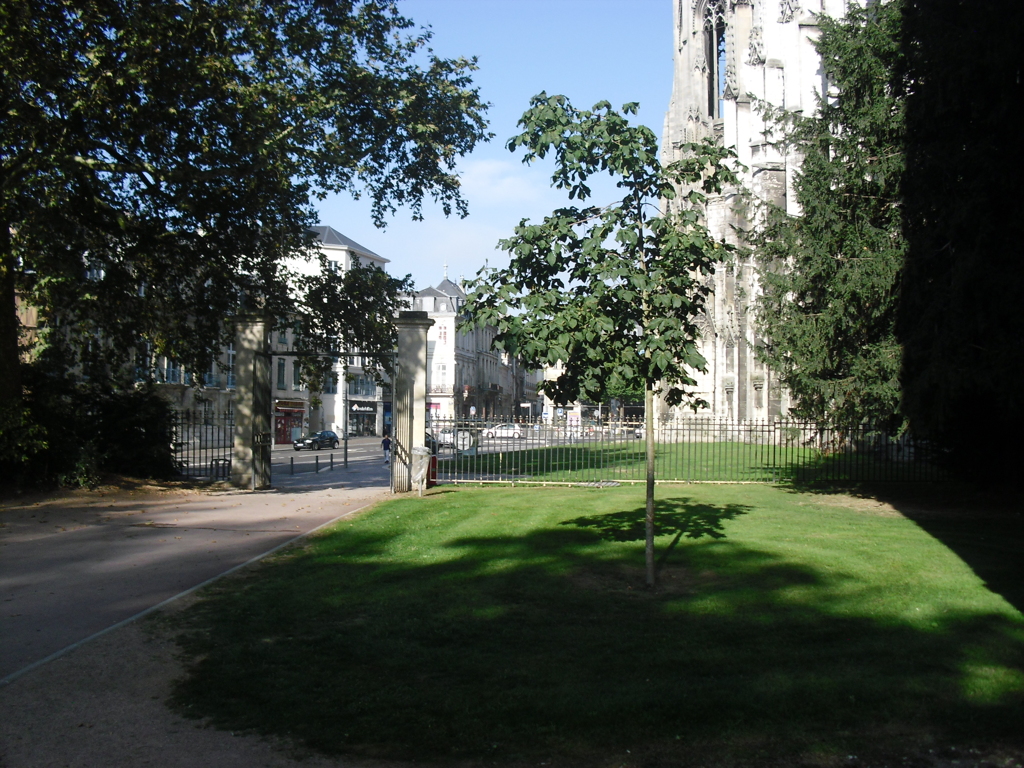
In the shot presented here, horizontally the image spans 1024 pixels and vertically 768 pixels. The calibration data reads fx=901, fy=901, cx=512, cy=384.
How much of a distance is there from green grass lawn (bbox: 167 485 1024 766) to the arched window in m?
58.2

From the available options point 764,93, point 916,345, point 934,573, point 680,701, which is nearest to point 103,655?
point 680,701

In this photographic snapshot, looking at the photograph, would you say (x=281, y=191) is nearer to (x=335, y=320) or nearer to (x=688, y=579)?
(x=335, y=320)

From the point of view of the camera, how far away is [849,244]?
17344 mm

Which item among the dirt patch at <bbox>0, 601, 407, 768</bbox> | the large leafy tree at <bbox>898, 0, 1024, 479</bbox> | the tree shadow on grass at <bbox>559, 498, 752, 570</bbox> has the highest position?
the large leafy tree at <bbox>898, 0, 1024, 479</bbox>

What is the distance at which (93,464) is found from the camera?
17.2 meters

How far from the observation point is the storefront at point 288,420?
59.2 m

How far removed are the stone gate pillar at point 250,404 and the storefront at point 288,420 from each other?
120ft

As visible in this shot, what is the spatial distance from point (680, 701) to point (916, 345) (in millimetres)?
11644

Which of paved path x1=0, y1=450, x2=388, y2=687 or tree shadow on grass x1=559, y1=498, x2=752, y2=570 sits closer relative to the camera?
paved path x1=0, y1=450, x2=388, y2=687

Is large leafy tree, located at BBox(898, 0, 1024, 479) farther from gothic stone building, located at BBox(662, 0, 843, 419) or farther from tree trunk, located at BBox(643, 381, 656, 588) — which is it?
gothic stone building, located at BBox(662, 0, 843, 419)

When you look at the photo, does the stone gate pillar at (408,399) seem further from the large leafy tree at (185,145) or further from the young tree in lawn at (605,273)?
the young tree in lawn at (605,273)

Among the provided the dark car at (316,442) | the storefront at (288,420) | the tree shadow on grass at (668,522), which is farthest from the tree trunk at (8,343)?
the storefront at (288,420)

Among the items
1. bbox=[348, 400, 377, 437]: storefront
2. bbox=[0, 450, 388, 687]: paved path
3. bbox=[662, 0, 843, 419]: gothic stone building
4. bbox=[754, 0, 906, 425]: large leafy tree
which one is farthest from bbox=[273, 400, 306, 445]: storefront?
bbox=[754, 0, 906, 425]: large leafy tree

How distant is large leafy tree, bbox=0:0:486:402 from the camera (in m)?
14.7
